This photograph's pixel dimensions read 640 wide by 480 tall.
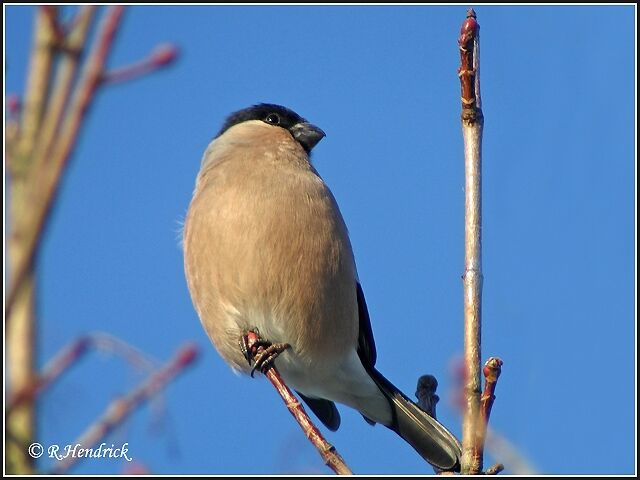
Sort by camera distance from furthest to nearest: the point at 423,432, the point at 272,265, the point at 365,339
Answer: the point at 365,339, the point at 423,432, the point at 272,265

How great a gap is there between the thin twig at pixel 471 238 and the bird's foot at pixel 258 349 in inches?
66.1

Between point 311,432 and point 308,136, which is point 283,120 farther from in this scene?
point 311,432

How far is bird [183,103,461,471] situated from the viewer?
12.1ft

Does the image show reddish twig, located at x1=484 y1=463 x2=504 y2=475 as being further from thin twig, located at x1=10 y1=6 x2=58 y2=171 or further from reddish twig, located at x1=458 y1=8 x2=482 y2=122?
thin twig, located at x1=10 y1=6 x2=58 y2=171

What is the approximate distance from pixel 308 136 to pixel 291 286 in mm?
1205

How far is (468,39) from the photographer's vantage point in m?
2.06

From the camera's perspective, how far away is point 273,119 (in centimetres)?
474

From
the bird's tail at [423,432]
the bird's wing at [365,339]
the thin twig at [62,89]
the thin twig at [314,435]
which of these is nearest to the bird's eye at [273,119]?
the bird's wing at [365,339]

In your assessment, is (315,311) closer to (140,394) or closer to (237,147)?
(237,147)

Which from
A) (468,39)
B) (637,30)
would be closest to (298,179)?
(637,30)

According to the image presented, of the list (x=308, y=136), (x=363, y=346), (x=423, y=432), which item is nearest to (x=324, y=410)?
(x=363, y=346)

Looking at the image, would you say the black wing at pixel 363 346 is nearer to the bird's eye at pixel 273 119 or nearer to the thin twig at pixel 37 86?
the bird's eye at pixel 273 119

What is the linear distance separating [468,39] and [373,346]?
239cm

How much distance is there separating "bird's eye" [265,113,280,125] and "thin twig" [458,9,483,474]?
267 centimetres
